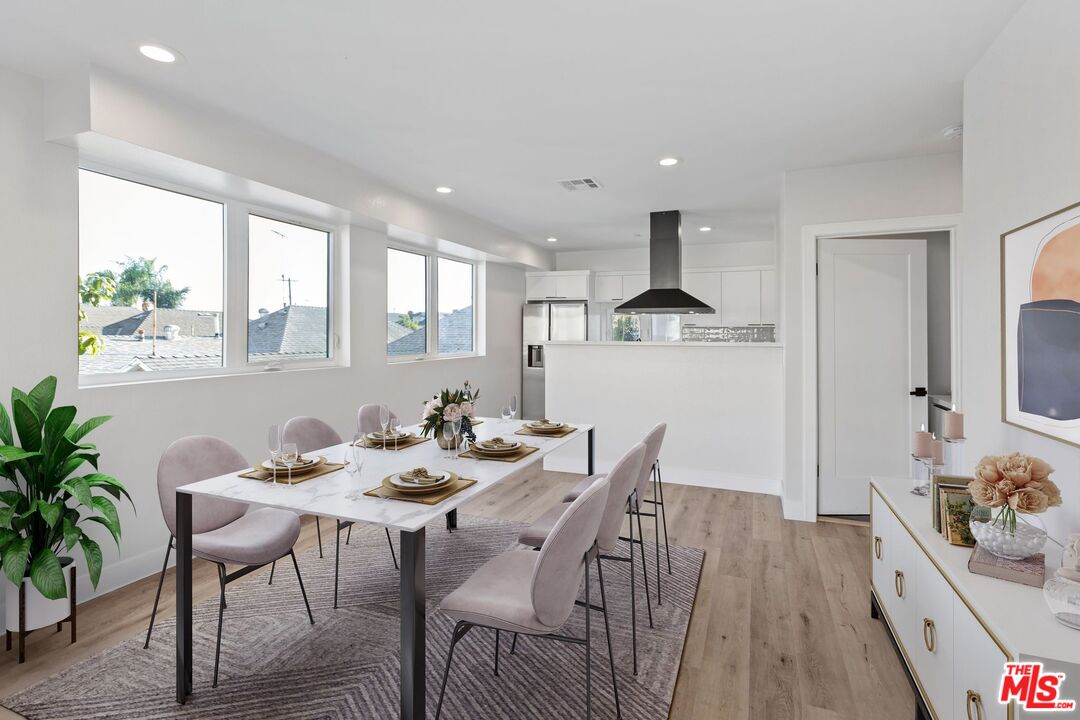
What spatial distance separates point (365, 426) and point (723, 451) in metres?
3.01

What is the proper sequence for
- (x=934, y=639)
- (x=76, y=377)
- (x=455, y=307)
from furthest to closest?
(x=455, y=307) → (x=76, y=377) → (x=934, y=639)

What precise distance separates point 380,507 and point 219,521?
3.71 ft

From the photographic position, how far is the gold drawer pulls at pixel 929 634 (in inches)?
64.4

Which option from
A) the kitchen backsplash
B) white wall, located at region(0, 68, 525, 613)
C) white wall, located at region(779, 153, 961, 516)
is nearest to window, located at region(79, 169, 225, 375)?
white wall, located at region(0, 68, 525, 613)

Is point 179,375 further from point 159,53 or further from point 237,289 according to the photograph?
point 159,53

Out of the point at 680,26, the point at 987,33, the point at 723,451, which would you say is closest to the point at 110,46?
the point at 680,26

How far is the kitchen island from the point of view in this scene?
4617mm

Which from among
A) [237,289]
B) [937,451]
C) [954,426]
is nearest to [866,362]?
[954,426]

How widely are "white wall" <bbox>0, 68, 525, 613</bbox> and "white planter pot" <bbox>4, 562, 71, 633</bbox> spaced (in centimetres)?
38

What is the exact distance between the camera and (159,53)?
7.64 feet

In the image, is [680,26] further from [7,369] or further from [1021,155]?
[7,369]

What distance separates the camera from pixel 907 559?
196 centimetres

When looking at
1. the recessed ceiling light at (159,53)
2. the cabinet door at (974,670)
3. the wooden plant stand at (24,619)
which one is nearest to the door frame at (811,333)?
the cabinet door at (974,670)

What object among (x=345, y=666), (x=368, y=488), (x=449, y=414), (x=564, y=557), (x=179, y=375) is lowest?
(x=345, y=666)
